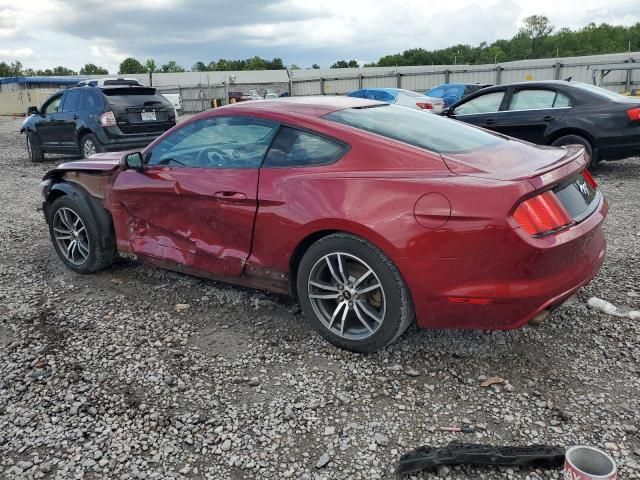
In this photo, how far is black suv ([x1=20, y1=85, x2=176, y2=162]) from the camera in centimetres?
1015

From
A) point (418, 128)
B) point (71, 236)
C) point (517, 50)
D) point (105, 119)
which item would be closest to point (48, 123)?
point (105, 119)

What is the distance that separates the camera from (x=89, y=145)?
10.6 m

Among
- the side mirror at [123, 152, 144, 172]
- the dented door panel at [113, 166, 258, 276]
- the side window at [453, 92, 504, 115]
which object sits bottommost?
the dented door panel at [113, 166, 258, 276]

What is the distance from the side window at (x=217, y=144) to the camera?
3.56m

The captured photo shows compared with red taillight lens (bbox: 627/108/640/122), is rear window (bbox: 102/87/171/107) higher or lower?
higher

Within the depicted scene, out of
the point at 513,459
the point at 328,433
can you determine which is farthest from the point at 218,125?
the point at 513,459

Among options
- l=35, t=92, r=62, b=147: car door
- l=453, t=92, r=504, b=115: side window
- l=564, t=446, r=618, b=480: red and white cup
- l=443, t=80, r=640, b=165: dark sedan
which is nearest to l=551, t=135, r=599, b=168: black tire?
l=443, t=80, r=640, b=165: dark sedan

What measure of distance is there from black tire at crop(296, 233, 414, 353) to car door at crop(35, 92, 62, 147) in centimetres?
1017

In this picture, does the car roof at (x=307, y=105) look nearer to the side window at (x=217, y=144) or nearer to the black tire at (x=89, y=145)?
the side window at (x=217, y=144)

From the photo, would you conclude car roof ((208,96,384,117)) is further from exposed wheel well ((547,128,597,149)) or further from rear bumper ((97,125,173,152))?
rear bumper ((97,125,173,152))

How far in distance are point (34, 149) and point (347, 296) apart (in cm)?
1180

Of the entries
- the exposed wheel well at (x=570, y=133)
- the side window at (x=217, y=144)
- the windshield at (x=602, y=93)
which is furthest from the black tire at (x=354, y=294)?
the windshield at (x=602, y=93)

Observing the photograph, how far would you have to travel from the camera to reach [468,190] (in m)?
2.72

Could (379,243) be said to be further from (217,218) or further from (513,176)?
(217,218)
